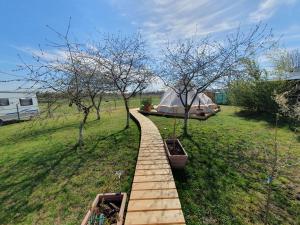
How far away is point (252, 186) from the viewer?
15.7ft

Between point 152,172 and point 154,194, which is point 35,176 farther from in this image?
point 154,194

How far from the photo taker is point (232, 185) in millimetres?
4801

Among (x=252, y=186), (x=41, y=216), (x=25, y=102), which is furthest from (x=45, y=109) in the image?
(x=25, y=102)

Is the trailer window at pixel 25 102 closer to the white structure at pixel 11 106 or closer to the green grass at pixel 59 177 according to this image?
the white structure at pixel 11 106

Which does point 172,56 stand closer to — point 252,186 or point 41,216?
point 252,186

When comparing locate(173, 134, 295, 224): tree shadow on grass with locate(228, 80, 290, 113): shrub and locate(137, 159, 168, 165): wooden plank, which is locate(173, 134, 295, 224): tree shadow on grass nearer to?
locate(137, 159, 168, 165): wooden plank

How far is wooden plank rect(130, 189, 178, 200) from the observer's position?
148 inches

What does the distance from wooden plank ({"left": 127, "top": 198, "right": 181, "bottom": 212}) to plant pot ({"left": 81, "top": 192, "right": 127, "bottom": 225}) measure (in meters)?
0.19

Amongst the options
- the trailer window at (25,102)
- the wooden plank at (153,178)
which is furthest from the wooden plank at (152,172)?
the trailer window at (25,102)

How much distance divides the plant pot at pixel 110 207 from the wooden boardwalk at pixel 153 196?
17 centimetres

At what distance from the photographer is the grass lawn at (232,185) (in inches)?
148

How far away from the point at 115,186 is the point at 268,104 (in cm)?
1476

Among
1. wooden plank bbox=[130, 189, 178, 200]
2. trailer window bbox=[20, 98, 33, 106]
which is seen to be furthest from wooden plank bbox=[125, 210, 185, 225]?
trailer window bbox=[20, 98, 33, 106]

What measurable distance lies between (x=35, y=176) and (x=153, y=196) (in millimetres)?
4085
